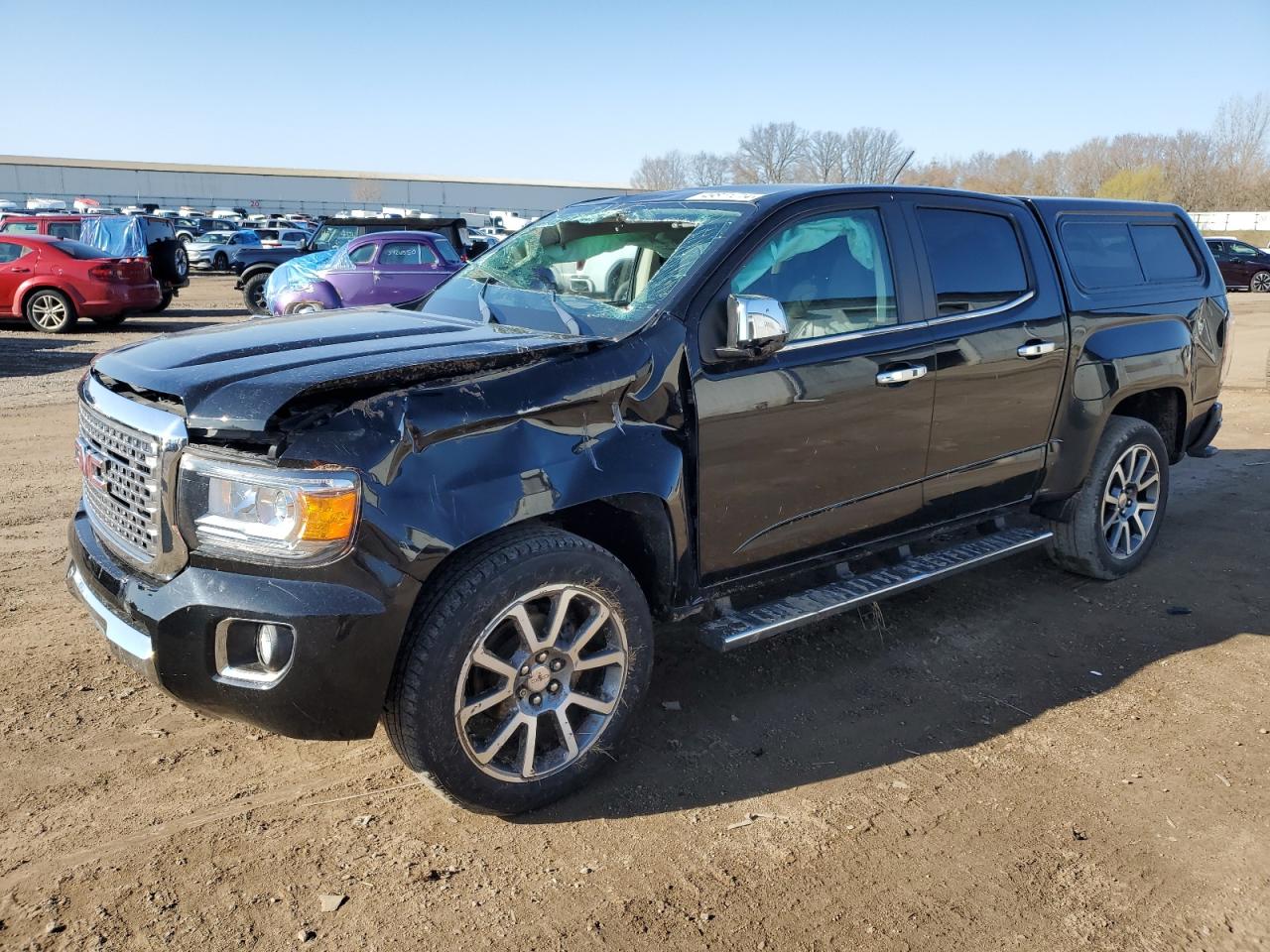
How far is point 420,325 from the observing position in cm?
382

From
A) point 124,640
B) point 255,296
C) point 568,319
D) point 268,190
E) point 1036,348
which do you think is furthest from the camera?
point 268,190

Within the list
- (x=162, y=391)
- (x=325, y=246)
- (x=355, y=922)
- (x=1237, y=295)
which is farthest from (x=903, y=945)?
(x=1237, y=295)

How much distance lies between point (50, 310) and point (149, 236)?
5174 millimetres

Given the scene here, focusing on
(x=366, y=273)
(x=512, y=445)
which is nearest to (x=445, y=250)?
(x=366, y=273)

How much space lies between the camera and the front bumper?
2.73m

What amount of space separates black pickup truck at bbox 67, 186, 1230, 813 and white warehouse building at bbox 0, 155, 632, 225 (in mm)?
74359

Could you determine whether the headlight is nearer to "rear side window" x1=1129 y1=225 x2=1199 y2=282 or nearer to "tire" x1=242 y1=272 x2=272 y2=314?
"rear side window" x1=1129 y1=225 x2=1199 y2=282

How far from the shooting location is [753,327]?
136 inches

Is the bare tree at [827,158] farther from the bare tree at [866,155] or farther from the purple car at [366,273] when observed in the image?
the purple car at [366,273]

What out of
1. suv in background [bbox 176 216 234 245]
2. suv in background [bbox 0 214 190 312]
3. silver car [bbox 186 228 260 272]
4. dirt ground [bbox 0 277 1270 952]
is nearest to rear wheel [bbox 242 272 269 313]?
suv in background [bbox 0 214 190 312]

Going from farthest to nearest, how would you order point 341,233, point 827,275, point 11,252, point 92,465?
point 341,233 < point 11,252 < point 827,275 < point 92,465

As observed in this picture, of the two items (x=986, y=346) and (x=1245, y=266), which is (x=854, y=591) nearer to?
(x=986, y=346)

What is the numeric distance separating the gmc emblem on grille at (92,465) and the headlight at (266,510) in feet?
1.98

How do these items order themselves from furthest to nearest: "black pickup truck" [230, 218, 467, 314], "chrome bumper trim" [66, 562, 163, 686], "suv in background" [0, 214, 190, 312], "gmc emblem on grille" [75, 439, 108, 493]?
1. "black pickup truck" [230, 218, 467, 314]
2. "suv in background" [0, 214, 190, 312]
3. "gmc emblem on grille" [75, 439, 108, 493]
4. "chrome bumper trim" [66, 562, 163, 686]
